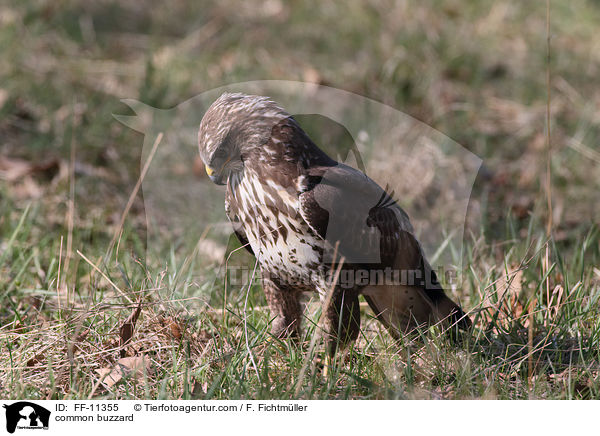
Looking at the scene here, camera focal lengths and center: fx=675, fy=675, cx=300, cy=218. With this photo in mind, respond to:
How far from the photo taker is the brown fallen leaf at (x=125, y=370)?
2.54 meters

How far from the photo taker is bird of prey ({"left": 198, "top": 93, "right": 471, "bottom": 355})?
2465 mm

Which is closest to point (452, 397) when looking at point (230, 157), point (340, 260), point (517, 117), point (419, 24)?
point (340, 260)

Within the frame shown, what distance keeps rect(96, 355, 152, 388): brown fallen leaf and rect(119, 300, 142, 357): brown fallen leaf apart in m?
0.12

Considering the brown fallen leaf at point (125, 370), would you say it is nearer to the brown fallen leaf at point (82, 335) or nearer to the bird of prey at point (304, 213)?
the brown fallen leaf at point (82, 335)

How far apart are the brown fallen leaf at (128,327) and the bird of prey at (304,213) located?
22.2 inches

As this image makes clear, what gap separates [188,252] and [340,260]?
152 cm

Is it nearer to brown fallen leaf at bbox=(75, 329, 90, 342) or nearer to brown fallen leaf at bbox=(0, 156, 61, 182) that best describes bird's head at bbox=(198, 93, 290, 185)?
brown fallen leaf at bbox=(75, 329, 90, 342)

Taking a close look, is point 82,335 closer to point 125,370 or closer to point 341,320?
point 125,370

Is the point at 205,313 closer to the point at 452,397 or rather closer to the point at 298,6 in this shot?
the point at 452,397

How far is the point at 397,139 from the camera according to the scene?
5.00 meters

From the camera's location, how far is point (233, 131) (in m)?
2.52
